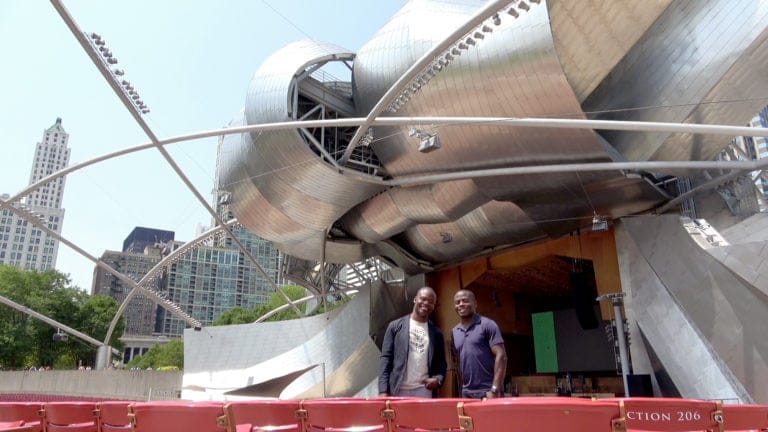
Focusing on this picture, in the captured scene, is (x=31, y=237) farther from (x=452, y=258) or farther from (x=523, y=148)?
(x=523, y=148)

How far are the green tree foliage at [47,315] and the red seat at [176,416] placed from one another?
193 ft

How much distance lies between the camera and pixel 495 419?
278 cm

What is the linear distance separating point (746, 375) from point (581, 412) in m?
14.9

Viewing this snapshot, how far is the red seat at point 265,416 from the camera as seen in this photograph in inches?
149

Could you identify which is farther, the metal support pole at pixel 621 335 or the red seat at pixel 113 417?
the metal support pole at pixel 621 335

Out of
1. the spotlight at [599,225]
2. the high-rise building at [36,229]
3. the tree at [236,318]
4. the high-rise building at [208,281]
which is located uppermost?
the high-rise building at [36,229]

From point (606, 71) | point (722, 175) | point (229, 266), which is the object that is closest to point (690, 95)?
point (606, 71)

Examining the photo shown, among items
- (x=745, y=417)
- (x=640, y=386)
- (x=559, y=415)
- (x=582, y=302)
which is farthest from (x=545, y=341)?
(x=559, y=415)

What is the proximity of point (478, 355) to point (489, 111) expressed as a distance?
38.9ft

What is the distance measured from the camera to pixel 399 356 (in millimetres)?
6062

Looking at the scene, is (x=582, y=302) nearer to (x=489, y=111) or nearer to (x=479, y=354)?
(x=489, y=111)

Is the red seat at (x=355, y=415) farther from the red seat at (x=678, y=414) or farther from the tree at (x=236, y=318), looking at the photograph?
the tree at (x=236, y=318)

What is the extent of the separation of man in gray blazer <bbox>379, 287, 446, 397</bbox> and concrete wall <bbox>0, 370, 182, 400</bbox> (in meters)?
30.6

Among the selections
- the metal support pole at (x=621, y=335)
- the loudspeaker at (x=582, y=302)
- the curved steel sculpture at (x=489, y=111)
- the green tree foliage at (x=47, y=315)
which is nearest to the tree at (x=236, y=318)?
the green tree foliage at (x=47, y=315)
